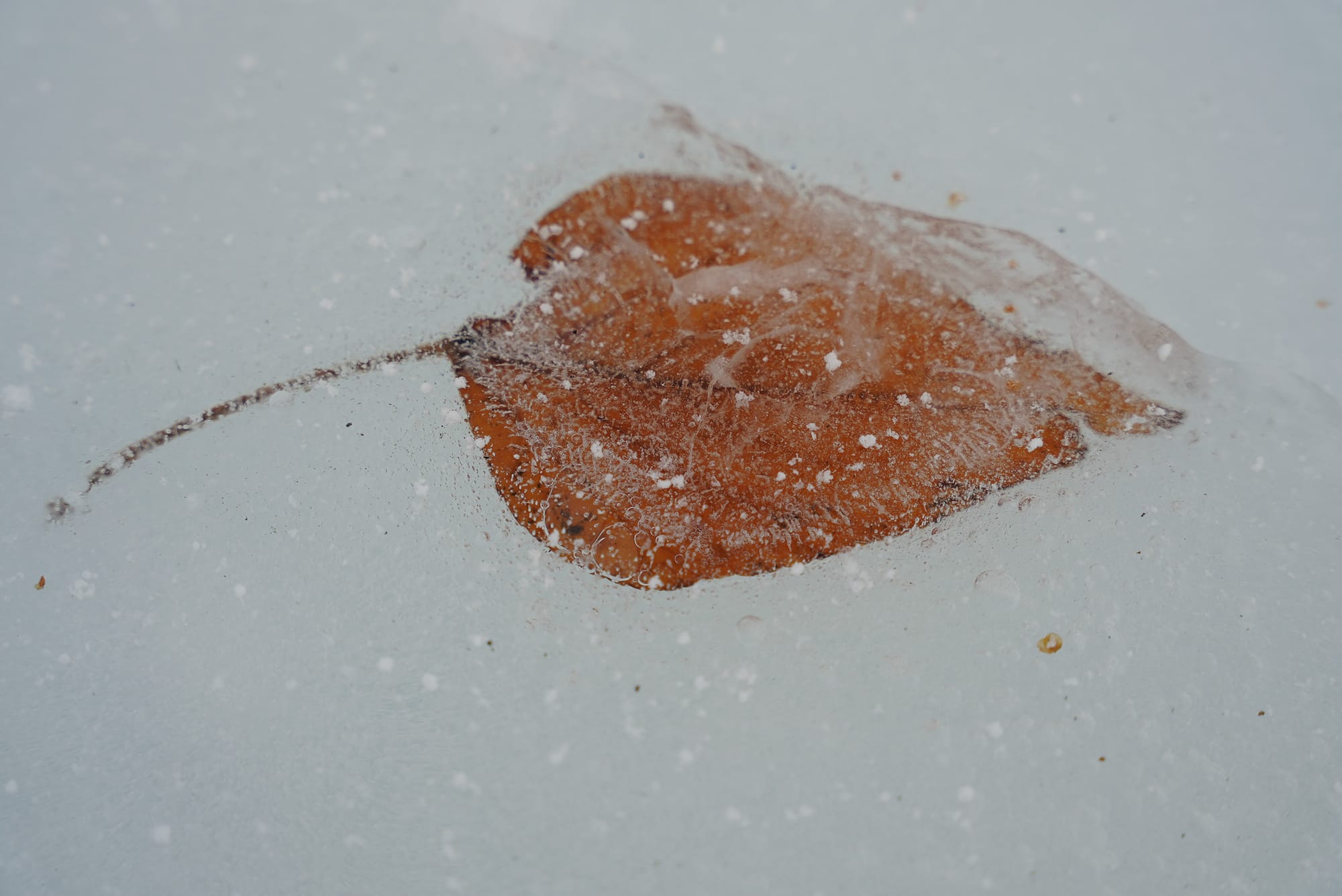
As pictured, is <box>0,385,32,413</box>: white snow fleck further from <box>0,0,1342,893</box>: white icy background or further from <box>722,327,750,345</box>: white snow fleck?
<box>722,327,750,345</box>: white snow fleck

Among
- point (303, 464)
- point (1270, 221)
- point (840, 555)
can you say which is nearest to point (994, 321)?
point (840, 555)

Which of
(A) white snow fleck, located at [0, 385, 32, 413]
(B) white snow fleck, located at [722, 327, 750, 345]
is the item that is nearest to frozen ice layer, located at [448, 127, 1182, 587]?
(B) white snow fleck, located at [722, 327, 750, 345]

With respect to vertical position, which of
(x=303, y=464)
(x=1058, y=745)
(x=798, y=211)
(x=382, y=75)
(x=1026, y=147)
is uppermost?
(x=1026, y=147)

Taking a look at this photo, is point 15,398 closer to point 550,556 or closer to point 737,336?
point 550,556

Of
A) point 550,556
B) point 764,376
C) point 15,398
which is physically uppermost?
point 764,376

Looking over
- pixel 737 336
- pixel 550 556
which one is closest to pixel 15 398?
pixel 550 556

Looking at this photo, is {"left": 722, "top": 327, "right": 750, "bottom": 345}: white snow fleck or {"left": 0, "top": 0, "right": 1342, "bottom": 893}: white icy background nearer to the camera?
{"left": 0, "top": 0, "right": 1342, "bottom": 893}: white icy background

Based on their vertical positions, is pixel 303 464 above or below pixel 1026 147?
below

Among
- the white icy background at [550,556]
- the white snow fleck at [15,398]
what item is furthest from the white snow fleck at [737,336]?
the white snow fleck at [15,398]

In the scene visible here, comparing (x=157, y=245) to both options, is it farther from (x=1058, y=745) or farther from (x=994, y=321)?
(x=1058, y=745)
